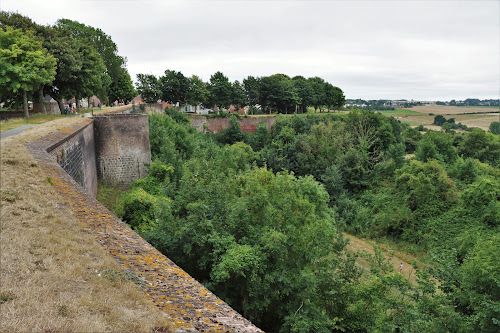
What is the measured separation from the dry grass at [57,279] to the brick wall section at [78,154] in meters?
4.64

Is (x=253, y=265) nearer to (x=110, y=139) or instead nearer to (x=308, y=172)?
(x=110, y=139)

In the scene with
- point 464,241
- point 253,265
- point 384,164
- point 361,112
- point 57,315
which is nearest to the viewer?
point 57,315

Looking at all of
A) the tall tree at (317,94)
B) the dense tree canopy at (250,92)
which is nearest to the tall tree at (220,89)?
the dense tree canopy at (250,92)

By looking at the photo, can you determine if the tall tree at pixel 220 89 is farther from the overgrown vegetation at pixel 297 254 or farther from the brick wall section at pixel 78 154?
the brick wall section at pixel 78 154

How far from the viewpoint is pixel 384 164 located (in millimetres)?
36938

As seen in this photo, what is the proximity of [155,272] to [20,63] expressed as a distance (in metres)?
19.8

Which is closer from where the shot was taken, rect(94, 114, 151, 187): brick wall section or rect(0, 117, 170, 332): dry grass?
rect(0, 117, 170, 332): dry grass

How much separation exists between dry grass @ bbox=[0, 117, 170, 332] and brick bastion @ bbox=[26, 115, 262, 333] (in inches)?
8.0

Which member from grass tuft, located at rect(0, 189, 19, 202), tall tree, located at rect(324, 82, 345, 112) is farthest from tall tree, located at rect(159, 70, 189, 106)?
grass tuft, located at rect(0, 189, 19, 202)

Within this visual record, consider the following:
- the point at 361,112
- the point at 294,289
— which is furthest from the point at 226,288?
the point at 361,112

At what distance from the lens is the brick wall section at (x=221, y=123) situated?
46.4 meters

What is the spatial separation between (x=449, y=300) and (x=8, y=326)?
9747mm

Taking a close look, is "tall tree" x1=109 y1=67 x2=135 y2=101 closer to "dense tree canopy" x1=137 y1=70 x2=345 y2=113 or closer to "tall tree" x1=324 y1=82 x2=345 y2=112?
"dense tree canopy" x1=137 y1=70 x2=345 y2=113

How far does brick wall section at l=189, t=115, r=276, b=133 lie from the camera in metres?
46.4
